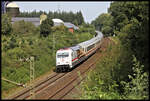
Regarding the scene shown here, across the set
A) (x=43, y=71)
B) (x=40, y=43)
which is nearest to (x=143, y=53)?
(x=43, y=71)

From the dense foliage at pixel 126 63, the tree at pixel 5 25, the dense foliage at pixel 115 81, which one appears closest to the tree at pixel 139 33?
the dense foliage at pixel 126 63

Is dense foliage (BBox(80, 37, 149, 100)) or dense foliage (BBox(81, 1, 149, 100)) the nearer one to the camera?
dense foliage (BBox(80, 37, 149, 100))

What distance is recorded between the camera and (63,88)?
19.5 metres

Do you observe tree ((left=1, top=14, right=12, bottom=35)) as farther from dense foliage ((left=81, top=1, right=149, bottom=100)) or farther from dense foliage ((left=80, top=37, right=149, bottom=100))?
dense foliage ((left=81, top=1, right=149, bottom=100))

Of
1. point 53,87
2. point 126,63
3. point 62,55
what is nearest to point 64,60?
point 62,55

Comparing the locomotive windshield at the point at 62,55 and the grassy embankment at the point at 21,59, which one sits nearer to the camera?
the grassy embankment at the point at 21,59

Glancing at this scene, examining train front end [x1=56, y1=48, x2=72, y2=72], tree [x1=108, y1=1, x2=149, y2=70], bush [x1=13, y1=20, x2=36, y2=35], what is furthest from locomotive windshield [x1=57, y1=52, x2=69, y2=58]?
bush [x1=13, y1=20, x2=36, y2=35]

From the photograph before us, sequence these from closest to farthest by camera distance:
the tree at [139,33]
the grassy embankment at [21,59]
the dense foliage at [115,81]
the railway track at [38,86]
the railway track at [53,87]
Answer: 1. the dense foliage at [115,81]
2. the tree at [139,33]
3. the railway track at [53,87]
4. the railway track at [38,86]
5. the grassy embankment at [21,59]

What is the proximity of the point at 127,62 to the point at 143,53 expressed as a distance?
5.93 ft

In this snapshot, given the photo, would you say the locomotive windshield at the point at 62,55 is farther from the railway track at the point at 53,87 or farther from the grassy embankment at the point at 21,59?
the grassy embankment at the point at 21,59

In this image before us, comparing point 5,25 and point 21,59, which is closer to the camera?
point 21,59

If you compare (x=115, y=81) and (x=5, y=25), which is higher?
(x=5, y=25)

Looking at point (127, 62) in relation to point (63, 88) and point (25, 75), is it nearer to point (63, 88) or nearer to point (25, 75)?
point (63, 88)

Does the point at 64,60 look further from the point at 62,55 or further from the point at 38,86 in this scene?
the point at 38,86
